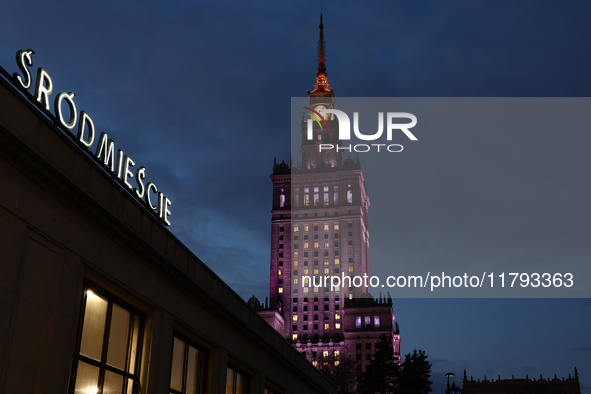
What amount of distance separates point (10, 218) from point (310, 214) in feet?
595

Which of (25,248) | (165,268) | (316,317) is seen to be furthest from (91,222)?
(316,317)

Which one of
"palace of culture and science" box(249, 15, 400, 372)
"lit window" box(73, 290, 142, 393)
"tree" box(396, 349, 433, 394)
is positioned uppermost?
"palace of culture and science" box(249, 15, 400, 372)

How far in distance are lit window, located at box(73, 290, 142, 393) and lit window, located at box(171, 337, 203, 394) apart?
2985mm

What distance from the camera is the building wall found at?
16.0 metres

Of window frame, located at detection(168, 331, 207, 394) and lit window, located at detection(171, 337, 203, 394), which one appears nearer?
lit window, located at detection(171, 337, 203, 394)

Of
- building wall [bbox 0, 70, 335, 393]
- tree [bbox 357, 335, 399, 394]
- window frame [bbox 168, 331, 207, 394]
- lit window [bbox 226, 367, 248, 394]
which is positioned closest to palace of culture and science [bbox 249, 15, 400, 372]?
tree [bbox 357, 335, 399, 394]

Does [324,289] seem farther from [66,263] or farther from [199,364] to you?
[66,263]

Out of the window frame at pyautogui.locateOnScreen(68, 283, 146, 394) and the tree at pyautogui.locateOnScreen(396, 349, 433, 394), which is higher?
the tree at pyautogui.locateOnScreen(396, 349, 433, 394)

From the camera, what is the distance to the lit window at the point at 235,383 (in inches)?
1208

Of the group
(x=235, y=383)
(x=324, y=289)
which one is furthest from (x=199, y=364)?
(x=324, y=289)

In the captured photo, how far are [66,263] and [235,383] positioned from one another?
1595 centimetres

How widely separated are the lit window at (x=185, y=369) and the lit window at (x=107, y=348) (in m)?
2.98

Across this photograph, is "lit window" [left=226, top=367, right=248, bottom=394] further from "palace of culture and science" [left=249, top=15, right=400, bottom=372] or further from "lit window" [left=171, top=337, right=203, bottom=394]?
"palace of culture and science" [left=249, top=15, right=400, bottom=372]

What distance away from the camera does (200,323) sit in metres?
27.2
